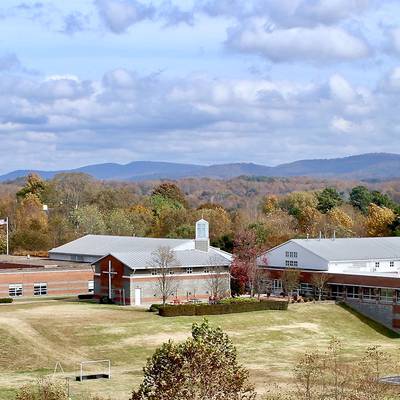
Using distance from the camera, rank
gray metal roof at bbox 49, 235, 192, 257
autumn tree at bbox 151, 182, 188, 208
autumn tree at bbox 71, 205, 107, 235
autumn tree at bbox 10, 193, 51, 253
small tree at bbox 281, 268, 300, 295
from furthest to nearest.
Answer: autumn tree at bbox 151, 182, 188, 208 < autumn tree at bbox 71, 205, 107, 235 < autumn tree at bbox 10, 193, 51, 253 < gray metal roof at bbox 49, 235, 192, 257 < small tree at bbox 281, 268, 300, 295

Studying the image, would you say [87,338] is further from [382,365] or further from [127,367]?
[382,365]

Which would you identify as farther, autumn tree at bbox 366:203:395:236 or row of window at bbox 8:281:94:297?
autumn tree at bbox 366:203:395:236

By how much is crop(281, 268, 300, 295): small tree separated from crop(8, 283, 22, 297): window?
92.8ft

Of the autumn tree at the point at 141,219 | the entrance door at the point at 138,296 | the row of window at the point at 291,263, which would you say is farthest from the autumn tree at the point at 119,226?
the entrance door at the point at 138,296

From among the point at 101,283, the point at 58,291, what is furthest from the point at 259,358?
the point at 58,291

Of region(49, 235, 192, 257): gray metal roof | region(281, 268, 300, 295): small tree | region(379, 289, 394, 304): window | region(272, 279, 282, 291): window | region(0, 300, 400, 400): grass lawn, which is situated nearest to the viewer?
region(0, 300, 400, 400): grass lawn

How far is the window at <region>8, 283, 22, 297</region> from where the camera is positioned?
96.1 metres

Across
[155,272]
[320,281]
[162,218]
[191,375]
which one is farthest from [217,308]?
[162,218]

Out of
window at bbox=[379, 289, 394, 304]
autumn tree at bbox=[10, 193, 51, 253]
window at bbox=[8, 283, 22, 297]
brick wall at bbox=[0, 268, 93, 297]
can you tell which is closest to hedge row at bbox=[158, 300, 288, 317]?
window at bbox=[379, 289, 394, 304]

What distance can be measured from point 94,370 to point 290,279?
35647mm

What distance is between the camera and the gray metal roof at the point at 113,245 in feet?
335

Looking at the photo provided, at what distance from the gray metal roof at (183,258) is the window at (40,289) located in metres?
12.5

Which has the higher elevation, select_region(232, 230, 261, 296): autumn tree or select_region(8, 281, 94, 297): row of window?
select_region(232, 230, 261, 296): autumn tree

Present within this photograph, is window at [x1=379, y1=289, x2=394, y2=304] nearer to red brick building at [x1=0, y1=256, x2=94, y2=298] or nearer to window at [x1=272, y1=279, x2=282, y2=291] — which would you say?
window at [x1=272, y1=279, x2=282, y2=291]
